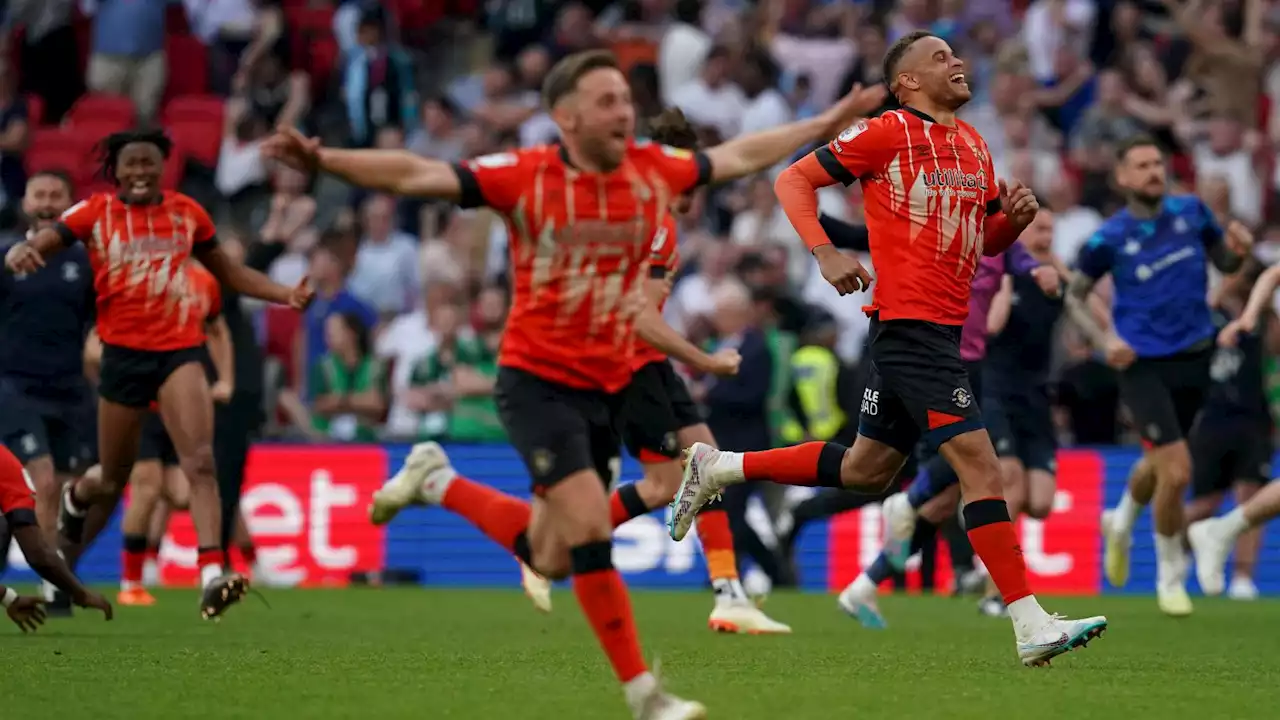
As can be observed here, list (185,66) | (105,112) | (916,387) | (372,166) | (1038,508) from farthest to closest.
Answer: (185,66)
(105,112)
(1038,508)
(916,387)
(372,166)

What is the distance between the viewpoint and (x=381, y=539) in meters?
18.7

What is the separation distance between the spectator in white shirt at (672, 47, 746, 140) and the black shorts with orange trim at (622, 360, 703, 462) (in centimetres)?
1081

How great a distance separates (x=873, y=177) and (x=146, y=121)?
53.8 feet

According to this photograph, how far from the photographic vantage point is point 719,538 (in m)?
11.4

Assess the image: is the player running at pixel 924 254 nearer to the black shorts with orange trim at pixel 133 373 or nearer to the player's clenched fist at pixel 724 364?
the player's clenched fist at pixel 724 364

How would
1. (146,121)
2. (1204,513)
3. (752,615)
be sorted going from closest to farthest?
(752,615)
(1204,513)
(146,121)

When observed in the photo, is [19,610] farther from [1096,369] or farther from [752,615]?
[1096,369]

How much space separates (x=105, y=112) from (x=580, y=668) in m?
16.6

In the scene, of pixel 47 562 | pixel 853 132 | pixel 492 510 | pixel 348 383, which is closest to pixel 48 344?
pixel 47 562

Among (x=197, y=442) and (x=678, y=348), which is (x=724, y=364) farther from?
(x=197, y=442)

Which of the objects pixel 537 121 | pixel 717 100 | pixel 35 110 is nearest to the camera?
pixel 717 100

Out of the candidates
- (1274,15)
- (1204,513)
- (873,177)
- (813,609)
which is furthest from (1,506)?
(1274,15)

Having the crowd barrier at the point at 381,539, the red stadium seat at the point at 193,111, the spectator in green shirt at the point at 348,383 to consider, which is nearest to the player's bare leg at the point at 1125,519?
the crowd barrier at the point at 381,539

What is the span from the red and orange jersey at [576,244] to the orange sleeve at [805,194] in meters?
1.06
